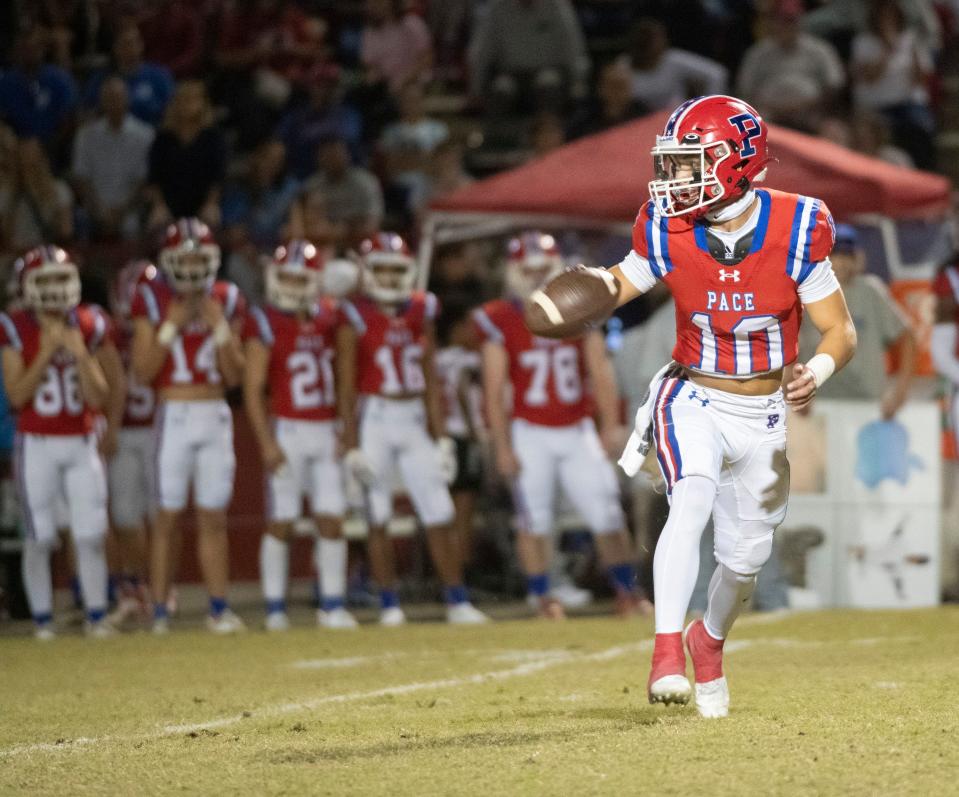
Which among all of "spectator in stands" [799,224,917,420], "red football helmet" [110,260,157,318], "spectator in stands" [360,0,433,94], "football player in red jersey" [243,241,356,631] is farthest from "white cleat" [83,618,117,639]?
"spectator in stands" [360,0,433,94]

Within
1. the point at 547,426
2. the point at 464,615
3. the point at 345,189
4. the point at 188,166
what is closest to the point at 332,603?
the point at 464,615

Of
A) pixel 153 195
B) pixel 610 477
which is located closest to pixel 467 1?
pixel 153 195

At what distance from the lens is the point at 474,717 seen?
18.5ft

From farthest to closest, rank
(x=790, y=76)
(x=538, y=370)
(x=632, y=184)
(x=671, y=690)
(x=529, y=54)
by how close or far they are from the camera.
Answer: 1. (x=529, y=54)
2. (x=790, y=76)
3. (x=632, y=184)
4. (x=538, y=370)
5. (x=671, y=690)

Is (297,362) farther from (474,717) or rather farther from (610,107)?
(610,107)

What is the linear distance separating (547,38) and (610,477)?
538 cm

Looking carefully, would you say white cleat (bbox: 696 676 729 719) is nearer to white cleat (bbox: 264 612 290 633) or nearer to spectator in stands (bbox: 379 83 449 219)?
white cleat (bbox: 264 612 290 633)

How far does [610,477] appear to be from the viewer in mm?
9594

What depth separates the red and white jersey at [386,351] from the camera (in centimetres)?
970

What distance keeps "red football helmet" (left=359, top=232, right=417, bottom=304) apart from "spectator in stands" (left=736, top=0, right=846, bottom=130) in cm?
441

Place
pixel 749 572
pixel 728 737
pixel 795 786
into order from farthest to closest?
pixel 749 572 → pixel 728 737 → pixel 795 786

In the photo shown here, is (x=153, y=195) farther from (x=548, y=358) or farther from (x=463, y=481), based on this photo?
(x=548, y=358)

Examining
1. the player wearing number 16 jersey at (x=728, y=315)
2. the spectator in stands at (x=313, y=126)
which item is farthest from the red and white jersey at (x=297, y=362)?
the player wearing number 16 jersey at (x=728, y=315)

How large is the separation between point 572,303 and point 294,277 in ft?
15.2
